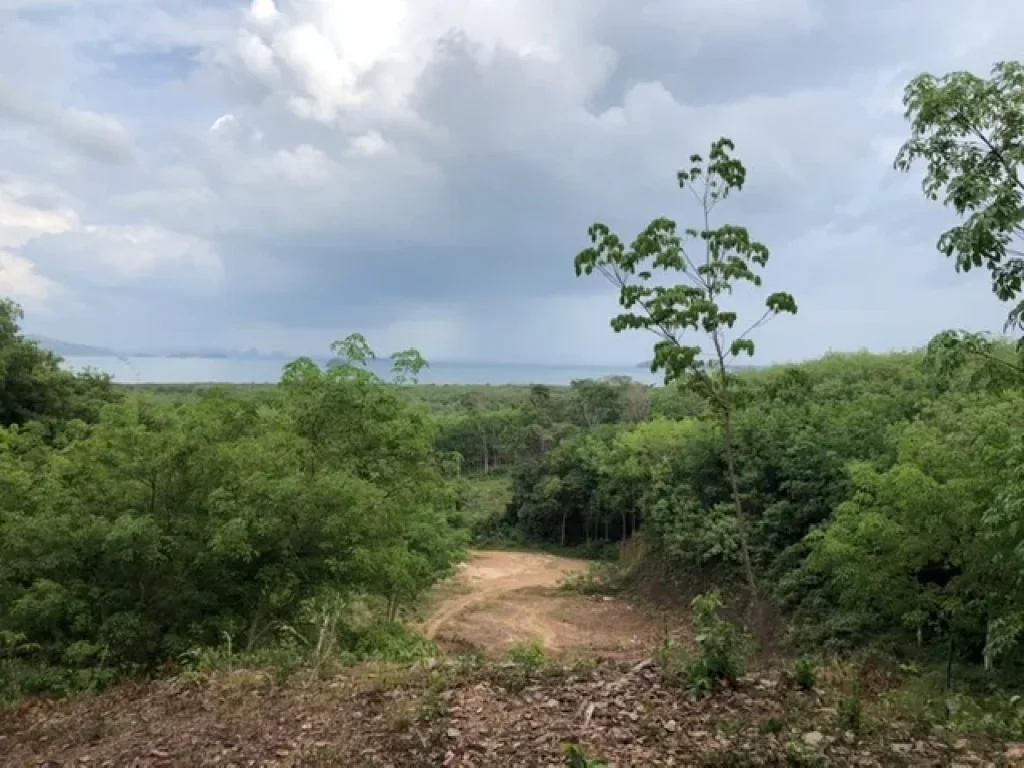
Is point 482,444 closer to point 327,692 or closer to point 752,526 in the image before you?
point 752,526

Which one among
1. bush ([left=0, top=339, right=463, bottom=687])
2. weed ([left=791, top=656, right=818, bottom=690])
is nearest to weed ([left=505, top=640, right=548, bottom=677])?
weed ([left=791, top=656, right=818, bottom=690])

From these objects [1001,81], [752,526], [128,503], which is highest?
[1001,81]

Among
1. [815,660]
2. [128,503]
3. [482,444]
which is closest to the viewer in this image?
[815,660]

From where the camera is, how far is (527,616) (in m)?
24.4

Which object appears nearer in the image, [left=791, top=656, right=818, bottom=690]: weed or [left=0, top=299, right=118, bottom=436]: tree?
[left=791, top=656, right=818, bottom=690]: weed

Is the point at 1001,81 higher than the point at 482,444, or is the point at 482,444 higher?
the point at 1001,81

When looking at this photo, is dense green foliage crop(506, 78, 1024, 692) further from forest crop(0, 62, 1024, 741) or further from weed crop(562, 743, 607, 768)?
weed crop(562, 743, 607, 768)

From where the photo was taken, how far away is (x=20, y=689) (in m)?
7.90

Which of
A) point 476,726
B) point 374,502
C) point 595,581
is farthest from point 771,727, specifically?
point 595,581

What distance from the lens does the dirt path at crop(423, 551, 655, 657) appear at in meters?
21.2

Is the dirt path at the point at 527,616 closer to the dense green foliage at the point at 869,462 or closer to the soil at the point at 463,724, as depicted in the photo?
the dense green foliage at the point at 869,462

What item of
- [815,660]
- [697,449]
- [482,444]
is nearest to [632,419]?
[482,444]

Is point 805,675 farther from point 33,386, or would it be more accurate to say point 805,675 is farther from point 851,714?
point 33,386

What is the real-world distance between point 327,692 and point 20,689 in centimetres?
428
